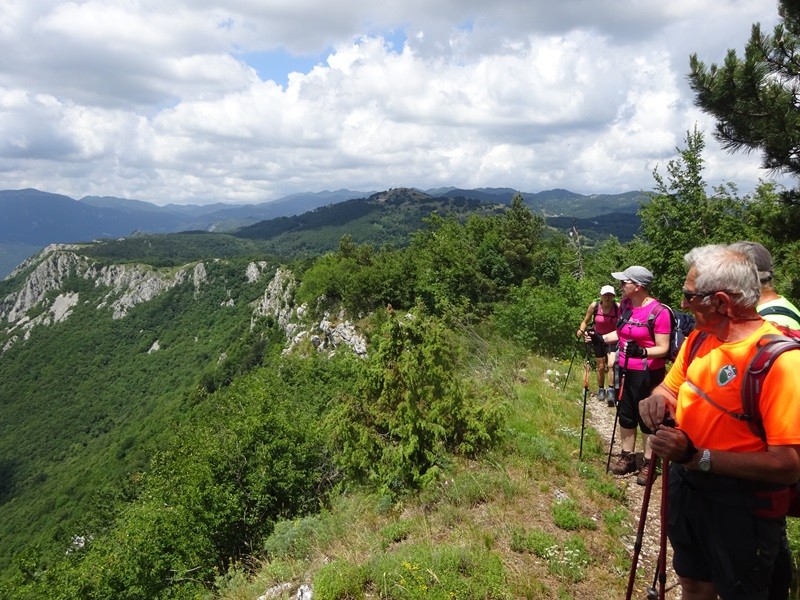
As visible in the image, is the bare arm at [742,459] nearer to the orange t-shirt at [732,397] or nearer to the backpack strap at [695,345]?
the orange t-shirt at [732,397]

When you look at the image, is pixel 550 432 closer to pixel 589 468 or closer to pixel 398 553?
pixel 589 468

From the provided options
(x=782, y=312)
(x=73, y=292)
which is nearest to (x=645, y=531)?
(x=782, y=312)

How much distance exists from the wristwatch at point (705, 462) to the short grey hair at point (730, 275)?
780 mm

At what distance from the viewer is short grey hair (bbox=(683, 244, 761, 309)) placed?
7.66 feet

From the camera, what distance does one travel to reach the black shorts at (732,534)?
2305 millimetres

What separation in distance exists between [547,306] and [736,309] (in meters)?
13.3

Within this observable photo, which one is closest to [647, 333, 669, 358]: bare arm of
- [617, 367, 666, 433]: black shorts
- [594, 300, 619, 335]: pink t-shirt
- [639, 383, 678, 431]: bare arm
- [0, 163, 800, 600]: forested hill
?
[617, 367, 666, 433]: black shorts

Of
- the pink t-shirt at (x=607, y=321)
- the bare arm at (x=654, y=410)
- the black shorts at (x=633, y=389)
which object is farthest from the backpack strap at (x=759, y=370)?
the pink t-shirt at (x=607, y=321)

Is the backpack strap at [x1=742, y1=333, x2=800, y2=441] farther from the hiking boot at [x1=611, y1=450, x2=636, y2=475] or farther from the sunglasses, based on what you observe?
the hiking boot at [x1=611, y1=450, x2=636, y2=475]

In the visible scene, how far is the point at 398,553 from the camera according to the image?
174 inches

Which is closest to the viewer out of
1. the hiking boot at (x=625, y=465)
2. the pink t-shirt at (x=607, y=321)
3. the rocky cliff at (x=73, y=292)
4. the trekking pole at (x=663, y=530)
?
the trekking pole at (x=663, y=530)

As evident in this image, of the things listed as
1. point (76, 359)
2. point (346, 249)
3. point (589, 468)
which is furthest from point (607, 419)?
point (76, 359)

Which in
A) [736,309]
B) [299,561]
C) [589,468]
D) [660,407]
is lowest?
[299,561]

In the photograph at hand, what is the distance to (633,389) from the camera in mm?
5547
